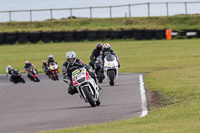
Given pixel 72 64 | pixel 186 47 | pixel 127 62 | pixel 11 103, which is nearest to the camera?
pixel 72 64

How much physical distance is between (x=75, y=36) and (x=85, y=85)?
1464 inches

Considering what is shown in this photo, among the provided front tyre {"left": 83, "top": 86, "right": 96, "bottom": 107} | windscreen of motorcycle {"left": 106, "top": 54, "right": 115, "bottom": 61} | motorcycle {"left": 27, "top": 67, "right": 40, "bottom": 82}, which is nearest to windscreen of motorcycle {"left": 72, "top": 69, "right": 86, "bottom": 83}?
front tyre {"left": 83, "top": 86, "right": 96, "bottom": 107}

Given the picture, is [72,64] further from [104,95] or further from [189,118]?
[189,118]

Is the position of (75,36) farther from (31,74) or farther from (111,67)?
(111,67)

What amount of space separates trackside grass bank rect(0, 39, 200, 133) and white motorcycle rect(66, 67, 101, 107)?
140 cm

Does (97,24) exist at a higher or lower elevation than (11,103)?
higher

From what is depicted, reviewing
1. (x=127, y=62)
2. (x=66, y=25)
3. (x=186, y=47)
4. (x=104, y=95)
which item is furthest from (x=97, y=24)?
(x=104, y=95)

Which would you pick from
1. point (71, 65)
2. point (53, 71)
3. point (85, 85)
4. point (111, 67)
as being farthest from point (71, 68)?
point (53, 71)

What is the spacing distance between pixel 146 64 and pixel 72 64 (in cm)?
2201

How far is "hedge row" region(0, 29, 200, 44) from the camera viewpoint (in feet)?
159

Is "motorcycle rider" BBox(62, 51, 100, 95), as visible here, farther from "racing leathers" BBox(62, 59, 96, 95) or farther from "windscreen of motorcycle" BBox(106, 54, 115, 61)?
"windscreen of motorcycle" BBox(106, 54, 115, 61)

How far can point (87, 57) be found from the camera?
40688 millimetres

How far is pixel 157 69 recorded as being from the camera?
30.0 metres

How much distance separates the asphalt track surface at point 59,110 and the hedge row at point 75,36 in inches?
1238
